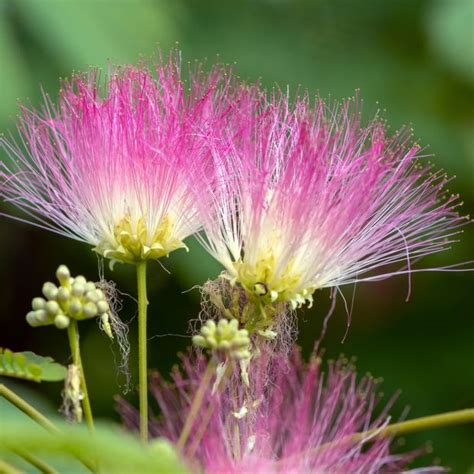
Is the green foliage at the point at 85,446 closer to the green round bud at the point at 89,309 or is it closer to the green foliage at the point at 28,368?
the green foliage at the point at 28,368

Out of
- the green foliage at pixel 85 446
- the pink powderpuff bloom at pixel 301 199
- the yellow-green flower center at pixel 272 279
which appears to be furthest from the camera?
the yellow-green flower center at pixel 272 279

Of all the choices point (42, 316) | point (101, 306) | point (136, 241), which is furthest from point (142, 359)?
point (136, 241)

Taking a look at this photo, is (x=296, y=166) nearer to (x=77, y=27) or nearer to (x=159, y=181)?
(x=159, y=181)

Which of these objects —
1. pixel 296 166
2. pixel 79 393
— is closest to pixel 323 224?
pixel 296 166

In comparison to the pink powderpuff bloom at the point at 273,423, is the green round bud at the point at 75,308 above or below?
above

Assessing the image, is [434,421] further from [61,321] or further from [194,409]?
[61,321]

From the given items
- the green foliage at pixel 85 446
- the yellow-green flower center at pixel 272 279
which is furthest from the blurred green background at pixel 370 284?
the green foliage at pixel 85 446

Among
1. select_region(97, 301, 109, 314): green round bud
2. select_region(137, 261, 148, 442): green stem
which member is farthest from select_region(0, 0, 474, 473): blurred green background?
select_region(97, 301, 109, 314): green round bud
